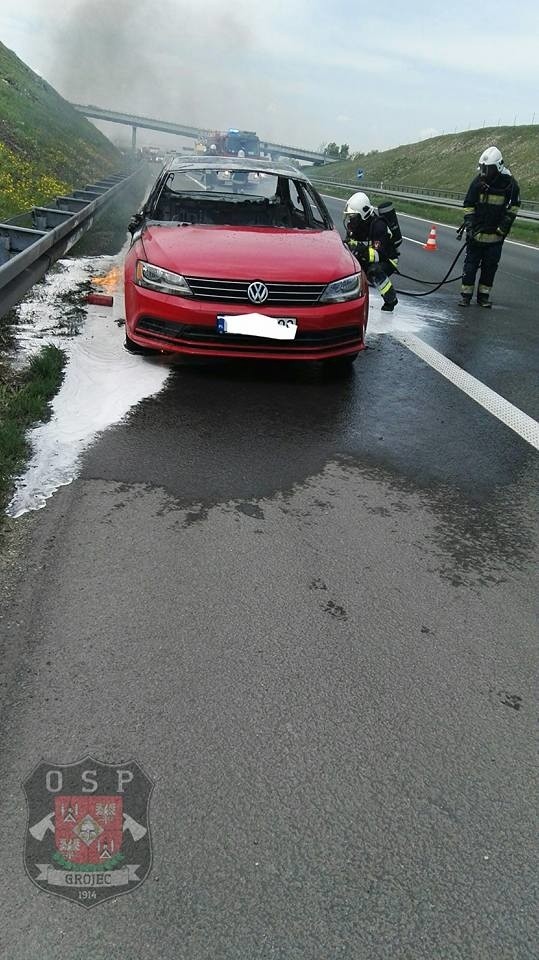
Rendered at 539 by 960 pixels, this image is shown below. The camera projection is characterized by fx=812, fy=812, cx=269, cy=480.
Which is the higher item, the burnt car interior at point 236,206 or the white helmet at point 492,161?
the white helmet at point 492,161

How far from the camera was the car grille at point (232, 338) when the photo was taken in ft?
18.9

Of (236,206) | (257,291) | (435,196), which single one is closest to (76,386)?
(257,291)

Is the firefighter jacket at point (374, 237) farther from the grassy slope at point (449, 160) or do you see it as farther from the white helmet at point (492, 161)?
the grassy slope at point (449, 160)

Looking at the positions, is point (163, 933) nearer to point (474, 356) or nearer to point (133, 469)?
point (133, 469)

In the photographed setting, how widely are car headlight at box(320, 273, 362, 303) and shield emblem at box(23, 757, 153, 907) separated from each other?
4.30 m

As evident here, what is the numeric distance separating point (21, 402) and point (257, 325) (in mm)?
1721

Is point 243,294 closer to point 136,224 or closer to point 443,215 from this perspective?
point 136,224

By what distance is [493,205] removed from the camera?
9820 millimetres

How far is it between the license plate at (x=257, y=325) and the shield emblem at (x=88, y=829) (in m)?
3.87

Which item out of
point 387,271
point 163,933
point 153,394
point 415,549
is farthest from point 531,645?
point 387,271

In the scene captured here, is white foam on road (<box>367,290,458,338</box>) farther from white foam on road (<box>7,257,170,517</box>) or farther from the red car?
white foam on road (<box>7,257,170,517</box>)

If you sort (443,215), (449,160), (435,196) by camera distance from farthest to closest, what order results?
(449,160) → (435,196) → (443,215)

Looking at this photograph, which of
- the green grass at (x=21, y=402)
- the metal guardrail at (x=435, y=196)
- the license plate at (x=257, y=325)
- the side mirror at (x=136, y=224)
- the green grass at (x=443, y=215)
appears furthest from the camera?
the metal guardrail at (x=435, y=196)

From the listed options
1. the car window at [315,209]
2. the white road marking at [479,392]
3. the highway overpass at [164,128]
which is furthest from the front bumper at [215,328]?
the highway overpass at [164,128]
